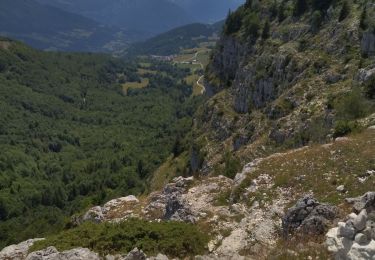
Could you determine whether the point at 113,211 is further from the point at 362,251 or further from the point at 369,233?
the point at 362,251

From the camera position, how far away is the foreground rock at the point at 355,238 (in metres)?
23.2

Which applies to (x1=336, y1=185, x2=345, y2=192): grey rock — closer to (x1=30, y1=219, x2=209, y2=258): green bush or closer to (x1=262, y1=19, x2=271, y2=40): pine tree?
(x1=30, y1=219, x2=209, y2=258): green bush

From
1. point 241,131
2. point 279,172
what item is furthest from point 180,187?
point 241,131

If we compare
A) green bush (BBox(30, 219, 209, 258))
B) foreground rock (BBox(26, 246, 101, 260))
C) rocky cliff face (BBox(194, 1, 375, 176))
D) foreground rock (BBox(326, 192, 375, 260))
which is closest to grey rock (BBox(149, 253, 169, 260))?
green bush (BBox(30, 219, 209, 258))

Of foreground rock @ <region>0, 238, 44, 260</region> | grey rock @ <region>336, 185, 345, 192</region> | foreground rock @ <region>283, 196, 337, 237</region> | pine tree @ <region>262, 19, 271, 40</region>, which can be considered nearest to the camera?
foreground rock @ <region>283, 196, 337, 237</region>

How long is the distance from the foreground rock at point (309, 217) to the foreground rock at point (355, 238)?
8.81ft

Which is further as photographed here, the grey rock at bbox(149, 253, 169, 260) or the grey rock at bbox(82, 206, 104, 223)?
the grey rock at bbox(82, 206, 104, 223)

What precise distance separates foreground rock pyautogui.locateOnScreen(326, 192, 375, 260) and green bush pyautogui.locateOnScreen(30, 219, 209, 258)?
9.82 metres

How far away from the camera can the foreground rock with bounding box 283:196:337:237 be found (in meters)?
30.1

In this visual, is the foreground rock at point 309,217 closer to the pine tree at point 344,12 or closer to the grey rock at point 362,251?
the grey rock at point 362,251

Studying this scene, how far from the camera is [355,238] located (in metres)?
24.0

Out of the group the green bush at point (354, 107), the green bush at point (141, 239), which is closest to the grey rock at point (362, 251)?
the green bush at point (141, 239)

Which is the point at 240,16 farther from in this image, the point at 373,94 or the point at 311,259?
the point at 311,259

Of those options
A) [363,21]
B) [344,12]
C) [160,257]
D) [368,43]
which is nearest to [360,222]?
[160,257]
